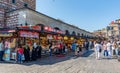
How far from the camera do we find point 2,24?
91.9 ft

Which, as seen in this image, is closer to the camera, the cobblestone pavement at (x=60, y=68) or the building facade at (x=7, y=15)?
the cobblestone pavement at (x=60, y=68)

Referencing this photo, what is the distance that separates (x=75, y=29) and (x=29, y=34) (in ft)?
103

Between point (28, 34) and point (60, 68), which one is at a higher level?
point (28, 34)

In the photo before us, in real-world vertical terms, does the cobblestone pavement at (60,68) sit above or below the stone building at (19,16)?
below

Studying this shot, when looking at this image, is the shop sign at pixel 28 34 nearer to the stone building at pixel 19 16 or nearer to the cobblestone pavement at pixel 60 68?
the cobblestone pavement at pixel 60 68

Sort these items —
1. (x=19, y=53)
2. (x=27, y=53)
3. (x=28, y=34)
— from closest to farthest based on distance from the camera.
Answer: (x=19, y=53)
(x=27, y=53)
(x=28, y=34)

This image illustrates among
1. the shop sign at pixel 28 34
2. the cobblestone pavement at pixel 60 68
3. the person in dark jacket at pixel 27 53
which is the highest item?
the shop sign at pixel 28 34

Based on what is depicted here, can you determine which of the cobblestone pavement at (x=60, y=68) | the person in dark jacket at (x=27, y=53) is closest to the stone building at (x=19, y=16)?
the person in dark jacket at (x=27, y=53)

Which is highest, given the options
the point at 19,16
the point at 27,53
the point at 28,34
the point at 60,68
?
the point at 19,16

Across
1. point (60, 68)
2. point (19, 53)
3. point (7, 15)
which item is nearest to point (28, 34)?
point (19, 53)

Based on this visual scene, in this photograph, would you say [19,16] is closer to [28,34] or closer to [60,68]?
[28,34]

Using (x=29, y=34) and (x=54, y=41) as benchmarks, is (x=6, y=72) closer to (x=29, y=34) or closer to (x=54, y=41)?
(x=29, y=34)

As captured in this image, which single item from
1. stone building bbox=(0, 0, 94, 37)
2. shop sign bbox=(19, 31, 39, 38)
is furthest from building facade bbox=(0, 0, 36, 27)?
shop sign bbox=(19, 31, 39, 38)

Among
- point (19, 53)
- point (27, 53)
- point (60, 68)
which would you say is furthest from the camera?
point (27, 53)
